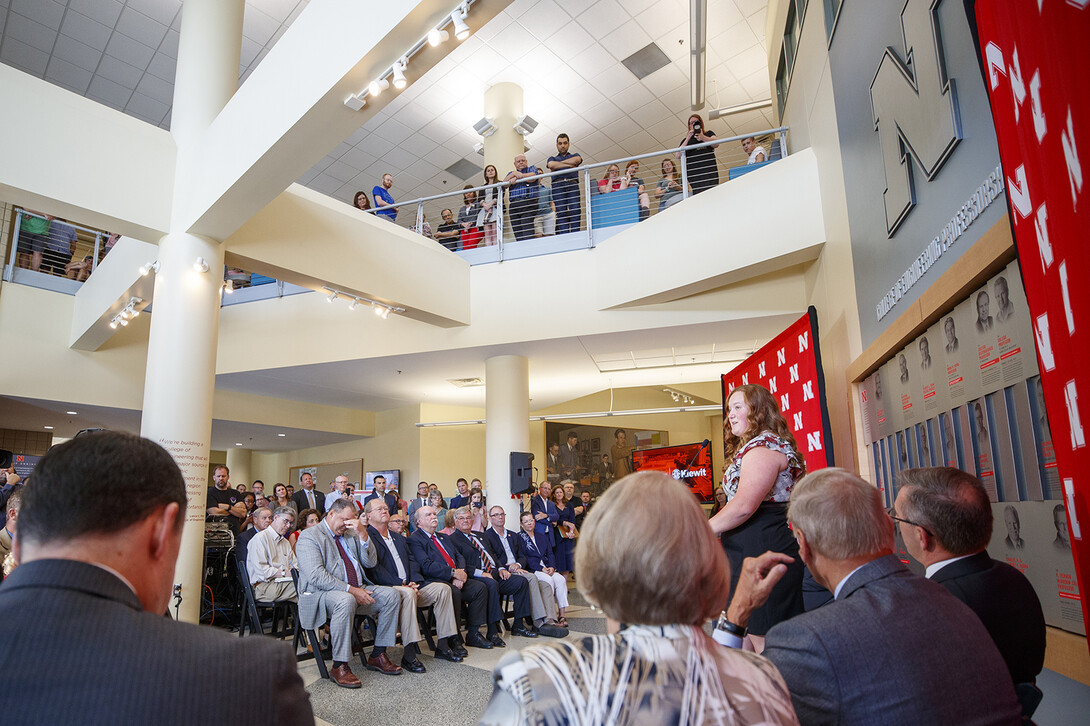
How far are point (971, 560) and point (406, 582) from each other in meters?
4.22

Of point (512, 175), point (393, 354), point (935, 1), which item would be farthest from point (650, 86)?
point (935, 1)

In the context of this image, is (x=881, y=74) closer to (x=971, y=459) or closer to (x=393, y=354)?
(x=971, y=459)

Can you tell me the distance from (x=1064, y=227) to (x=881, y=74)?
2778 millimetres

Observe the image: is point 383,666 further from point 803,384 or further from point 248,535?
point 803,384

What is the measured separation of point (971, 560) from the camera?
1.64 meters

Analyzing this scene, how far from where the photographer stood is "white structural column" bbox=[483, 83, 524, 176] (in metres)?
9.64

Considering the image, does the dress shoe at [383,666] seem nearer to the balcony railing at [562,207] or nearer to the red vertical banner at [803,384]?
the red vertical banner at [803,384]

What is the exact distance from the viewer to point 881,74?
3523 millimetres

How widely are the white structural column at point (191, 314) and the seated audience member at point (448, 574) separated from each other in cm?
161

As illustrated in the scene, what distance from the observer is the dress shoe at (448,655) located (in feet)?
16.0

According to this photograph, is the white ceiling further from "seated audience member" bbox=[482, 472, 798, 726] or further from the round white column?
"seated audience member" bbox=[482, 472, 798, 726]

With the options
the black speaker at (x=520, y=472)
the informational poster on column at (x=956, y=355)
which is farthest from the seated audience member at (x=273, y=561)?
the informational poster on column at (x=956, y=355)

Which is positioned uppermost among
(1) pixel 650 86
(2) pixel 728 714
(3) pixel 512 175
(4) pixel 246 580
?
(1) pixel 650 86

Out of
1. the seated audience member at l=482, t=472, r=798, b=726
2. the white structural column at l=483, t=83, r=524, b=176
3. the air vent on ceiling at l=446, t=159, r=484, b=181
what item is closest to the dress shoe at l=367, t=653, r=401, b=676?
the seated audience member at l=482, t=472, r=798, b=726
